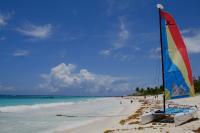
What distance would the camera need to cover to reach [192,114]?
19562mm

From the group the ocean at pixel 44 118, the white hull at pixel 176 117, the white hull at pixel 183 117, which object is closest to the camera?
the white hull at pixel 183 117

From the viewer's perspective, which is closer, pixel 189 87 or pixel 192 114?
pixel 192 114

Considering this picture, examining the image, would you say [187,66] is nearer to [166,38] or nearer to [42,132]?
[166,38]

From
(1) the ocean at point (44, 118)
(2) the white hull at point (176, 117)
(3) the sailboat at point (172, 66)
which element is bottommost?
(1) the ocean at point (44, 118)

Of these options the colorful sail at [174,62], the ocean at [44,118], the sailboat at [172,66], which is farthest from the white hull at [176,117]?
the ocean at [44,118]

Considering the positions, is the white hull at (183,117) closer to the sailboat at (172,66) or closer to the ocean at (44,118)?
the sailboat at (172,66)

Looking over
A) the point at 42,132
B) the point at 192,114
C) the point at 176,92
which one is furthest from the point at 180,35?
the point at 42,132

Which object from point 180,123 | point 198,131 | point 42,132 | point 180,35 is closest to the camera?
point 198,131

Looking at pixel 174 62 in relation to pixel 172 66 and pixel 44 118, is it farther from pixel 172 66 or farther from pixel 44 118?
pixel 44 118

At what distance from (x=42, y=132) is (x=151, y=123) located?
729cm

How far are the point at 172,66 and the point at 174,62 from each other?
0.32 metres

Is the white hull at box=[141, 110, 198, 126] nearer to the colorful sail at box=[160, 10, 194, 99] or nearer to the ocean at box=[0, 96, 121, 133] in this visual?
the colorful sail at box=[160, 10, 194, 99]

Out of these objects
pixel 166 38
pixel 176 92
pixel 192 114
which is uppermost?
pixel 166 38

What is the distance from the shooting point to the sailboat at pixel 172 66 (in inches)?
788
